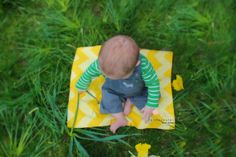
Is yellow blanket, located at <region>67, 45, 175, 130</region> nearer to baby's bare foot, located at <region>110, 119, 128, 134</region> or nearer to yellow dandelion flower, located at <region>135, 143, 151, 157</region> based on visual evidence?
baby's bare foot, located at <region>110, 119, 128, 134</region>

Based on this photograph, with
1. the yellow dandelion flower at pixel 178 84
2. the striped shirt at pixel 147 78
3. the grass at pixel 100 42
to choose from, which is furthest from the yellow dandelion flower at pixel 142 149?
the yellow dandelion flower at pixel 178 84

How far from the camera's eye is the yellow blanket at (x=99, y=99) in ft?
8.32

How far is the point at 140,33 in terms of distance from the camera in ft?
9.25

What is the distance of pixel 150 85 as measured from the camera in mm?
2373

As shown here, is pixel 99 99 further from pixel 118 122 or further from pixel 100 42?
pixel 100 42

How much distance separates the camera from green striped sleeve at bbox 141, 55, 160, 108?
7.46ft

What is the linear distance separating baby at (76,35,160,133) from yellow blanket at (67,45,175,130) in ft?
0.16

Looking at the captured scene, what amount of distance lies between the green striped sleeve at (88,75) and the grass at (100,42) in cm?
17

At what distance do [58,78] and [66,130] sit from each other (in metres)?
0.36

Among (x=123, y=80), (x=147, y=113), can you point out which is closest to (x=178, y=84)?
(x=147, y=113)

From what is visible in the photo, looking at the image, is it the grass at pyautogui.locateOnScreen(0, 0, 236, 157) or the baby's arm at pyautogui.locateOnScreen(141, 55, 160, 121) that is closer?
the baby's arm at pyautogui.locateOnScreen(141, 55, 160, 121)

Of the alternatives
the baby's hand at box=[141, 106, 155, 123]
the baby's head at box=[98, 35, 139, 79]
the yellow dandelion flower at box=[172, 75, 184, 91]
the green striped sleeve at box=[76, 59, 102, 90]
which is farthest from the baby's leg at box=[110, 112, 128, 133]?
the baby's head at box=[98, 35, 139, 79]

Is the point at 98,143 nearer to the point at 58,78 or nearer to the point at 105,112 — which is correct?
the point at 105,112

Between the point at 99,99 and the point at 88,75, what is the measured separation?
0.26 m
